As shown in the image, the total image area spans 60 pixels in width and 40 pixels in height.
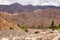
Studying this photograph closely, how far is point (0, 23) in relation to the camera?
6406 cm

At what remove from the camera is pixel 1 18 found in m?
66.6

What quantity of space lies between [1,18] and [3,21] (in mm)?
1774

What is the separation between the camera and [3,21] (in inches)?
2564

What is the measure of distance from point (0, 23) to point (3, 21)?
4.41 feet

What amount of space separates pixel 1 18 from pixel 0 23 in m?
2.81
